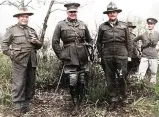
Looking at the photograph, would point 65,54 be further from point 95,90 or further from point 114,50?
point 95,90

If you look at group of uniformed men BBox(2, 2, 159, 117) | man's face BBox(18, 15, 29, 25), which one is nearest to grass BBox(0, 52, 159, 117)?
group of uniformed men BBox(2, 2, 159, 117)

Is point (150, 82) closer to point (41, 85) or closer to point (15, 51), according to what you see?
point (41, 85)

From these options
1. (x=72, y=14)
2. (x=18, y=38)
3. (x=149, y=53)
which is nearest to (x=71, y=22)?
(x=72, y=14)

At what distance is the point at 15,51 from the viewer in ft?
24.3

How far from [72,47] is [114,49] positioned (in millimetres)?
820

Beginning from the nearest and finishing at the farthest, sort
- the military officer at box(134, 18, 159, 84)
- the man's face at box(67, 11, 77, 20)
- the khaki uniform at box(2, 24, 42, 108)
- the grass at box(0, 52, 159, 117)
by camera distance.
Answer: the khaki uniform at box(2, 24, 42, 108) < the man's face at box(67, 11, 77, 20) < the grass at box(0, 52, 159, 117) < the military officer at box(134, 18, 159, 84)

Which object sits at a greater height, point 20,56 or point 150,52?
point 20,56

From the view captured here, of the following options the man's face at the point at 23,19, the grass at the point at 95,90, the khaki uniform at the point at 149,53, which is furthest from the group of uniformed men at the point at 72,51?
the khaki uniform at the point at 149,53

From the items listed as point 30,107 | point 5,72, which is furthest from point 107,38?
point 5,72

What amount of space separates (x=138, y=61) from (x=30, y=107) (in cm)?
339

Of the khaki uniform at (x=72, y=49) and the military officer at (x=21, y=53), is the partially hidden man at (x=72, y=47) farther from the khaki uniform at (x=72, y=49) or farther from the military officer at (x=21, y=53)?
the military officer at (x=21, y=53)

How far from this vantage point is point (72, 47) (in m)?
7.69

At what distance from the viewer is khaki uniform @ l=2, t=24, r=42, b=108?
7.42 m

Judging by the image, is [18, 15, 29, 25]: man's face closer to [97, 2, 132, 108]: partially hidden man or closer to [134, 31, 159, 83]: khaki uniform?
[97, 2, 132, 108]: partially hidden man
